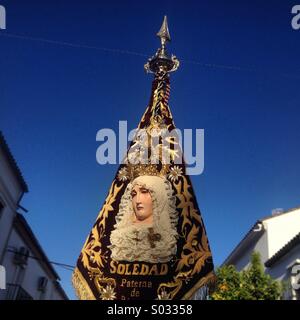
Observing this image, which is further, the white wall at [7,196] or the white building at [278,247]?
the white building at [278,247]

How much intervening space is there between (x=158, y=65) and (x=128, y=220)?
1931 millimetres

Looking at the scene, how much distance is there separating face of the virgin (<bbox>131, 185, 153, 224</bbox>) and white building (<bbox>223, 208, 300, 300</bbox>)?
13.8 feet

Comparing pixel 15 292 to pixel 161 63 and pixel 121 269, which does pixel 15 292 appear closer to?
pixel 121 269

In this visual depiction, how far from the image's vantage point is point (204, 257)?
3998 millimetres

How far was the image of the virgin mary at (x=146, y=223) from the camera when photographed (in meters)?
4.05

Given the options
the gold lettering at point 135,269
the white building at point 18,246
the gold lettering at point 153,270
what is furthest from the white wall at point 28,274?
the gold lettering at point 153,270

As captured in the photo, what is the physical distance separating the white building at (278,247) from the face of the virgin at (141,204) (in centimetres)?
421

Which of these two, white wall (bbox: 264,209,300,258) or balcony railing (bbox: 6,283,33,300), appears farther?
white wall (bbox: 264,209,300,258)

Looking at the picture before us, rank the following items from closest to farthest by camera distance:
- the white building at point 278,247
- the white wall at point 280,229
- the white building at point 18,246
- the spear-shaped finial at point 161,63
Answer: the white building at point 18,246 < the spear-shaped finial at point 161,63 < the white building at point 278,247 < the white wall at point 280,229

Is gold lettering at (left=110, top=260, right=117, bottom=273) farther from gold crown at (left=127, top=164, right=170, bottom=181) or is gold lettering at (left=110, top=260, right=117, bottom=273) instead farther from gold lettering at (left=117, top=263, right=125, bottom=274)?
gold crown at (left=127, top=164, right=170, bottom=181)

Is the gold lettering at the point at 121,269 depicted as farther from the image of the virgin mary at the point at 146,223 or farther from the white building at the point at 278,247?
the white building at the point at 278,247

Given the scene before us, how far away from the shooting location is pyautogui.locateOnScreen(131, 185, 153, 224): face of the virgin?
13.8 feet

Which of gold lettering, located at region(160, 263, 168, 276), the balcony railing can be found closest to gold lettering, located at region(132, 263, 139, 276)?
gold lettering, located at region(160, 263, 168, 276)
